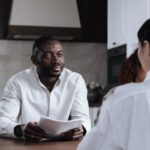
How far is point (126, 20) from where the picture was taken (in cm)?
342

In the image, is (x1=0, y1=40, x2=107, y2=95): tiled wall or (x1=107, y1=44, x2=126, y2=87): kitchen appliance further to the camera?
(x1=0, y1=40, x2=107, y2=95): tiled wall

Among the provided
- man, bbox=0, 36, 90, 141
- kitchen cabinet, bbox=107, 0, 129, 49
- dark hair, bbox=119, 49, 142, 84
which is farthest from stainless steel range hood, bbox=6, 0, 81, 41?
dark hair, bbox=119, 49, 142, 84

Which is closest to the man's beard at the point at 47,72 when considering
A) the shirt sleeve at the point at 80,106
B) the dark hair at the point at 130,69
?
the shirt sleeve at the point at 80,106

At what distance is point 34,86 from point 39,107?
14 cm

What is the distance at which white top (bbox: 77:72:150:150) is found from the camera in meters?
0.93

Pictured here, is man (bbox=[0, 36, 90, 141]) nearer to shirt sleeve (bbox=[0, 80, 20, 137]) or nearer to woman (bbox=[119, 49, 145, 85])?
shirt sleeve (bbox=[0, 80, 20, 137])

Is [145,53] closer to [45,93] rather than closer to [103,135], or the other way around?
[103,135]

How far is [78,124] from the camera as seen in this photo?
1784mm

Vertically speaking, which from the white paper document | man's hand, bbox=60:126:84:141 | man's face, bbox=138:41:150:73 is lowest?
man's hand, bbox=60:126:84:141

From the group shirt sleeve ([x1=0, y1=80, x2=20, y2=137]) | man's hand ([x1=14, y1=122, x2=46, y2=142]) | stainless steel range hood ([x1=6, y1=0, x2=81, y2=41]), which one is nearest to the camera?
man's hand ([x1=14, y1=122, x2=46, y2=142])

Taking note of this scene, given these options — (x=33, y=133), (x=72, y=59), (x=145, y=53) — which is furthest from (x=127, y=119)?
(x=72, y=59)

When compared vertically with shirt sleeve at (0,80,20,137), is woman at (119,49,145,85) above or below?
above

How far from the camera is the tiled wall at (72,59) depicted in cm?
387

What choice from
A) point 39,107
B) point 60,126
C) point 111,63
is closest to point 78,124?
point 60,126
